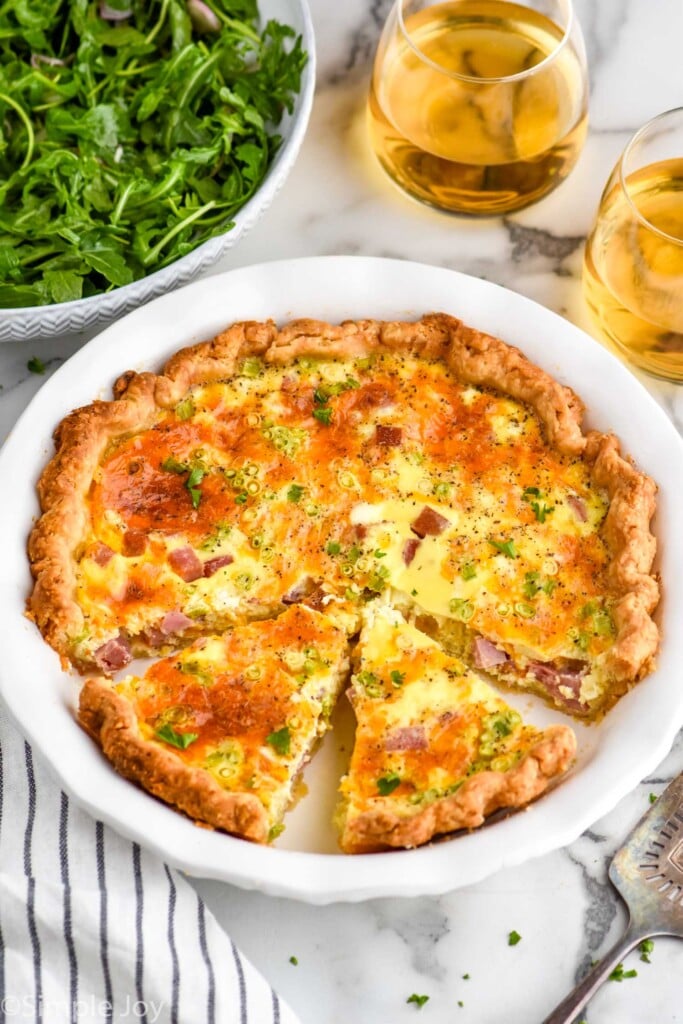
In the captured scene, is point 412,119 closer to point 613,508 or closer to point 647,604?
point 613,508

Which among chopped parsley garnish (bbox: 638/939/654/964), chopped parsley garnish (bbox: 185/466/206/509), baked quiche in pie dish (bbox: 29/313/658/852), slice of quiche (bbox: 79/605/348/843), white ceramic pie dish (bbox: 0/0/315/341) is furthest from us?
white ceramic pie dish (bbox: 0/0/315/341)

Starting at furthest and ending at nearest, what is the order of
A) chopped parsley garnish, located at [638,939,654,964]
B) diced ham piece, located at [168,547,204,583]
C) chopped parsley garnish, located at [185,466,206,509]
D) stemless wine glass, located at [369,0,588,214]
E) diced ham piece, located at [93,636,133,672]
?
1. stemless wine glass, located at [369,0,588,214]
2. chopped parsley garnish, located at [185,466,206,509]
3. diced ham piece, located at [168,547,204,583]
4. diced ham piece, located at [93,636,133,672]
5. chopped parsley garnish, located at [638,939,654,964]

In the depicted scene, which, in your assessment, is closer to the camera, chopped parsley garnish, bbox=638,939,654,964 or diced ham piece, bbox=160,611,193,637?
chopped parsley garnish, bbox=638,939,654,964

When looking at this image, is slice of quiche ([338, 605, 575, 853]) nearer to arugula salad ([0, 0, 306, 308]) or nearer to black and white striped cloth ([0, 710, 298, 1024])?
black and white striped cloth ([0, 710, 298, 1024])

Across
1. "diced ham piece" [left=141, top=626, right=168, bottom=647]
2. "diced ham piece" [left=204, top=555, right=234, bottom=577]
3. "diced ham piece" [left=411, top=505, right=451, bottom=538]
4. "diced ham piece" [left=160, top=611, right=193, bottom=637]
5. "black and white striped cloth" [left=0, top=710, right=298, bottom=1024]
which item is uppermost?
"diced ham piece" [left=411, top=505, right=451, bottom=538]

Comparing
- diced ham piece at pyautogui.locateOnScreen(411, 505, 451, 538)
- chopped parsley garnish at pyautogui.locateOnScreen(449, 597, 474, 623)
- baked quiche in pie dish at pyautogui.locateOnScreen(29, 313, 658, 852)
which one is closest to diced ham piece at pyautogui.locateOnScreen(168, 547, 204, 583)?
baked quiche in pie dish at pyautogui.locateOnScreen(29, 313, 658, 852)

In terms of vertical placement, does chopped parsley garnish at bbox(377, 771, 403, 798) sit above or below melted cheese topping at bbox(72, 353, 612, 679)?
below

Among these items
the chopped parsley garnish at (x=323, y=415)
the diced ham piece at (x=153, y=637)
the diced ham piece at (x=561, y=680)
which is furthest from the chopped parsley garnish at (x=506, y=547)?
the diced ham piece at (x=153, y=637)
